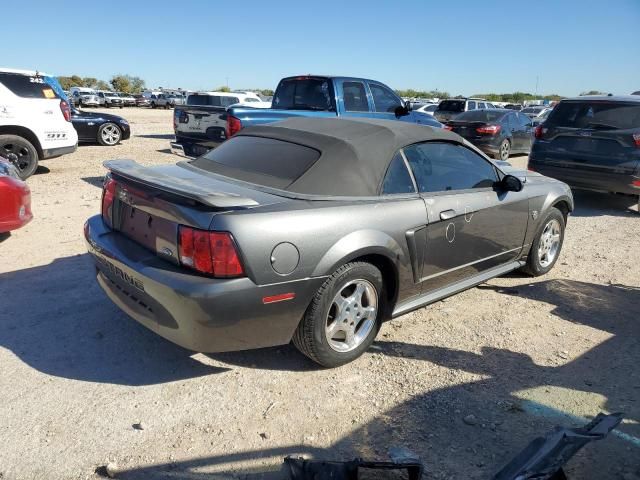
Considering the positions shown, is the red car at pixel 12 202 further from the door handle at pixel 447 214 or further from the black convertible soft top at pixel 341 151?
the door handle at pixel 447 214

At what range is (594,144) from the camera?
7996 mm

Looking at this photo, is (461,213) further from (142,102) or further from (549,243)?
(142,102)

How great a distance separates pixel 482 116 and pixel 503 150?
1.07 m

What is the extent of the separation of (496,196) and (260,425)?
108 inches

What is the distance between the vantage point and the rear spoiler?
9.15 ft

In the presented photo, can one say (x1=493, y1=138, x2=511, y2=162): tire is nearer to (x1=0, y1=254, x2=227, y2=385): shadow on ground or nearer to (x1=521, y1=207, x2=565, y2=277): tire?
(x1=521, y1=207, x2=565, y2=277): tire

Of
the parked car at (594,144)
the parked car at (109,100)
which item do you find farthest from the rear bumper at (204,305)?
the parked car at (109,100)

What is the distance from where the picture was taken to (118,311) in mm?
4027

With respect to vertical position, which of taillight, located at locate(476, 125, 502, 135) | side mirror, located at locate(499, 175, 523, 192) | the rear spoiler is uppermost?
taillight, located at locate(476, 125, 502, 135)

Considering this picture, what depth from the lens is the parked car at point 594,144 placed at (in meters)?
7.69

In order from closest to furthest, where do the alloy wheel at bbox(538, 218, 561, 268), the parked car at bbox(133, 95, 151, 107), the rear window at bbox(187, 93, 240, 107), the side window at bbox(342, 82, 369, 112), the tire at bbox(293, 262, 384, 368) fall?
the tire at bbox(293, 262, 384, 368), the alloy wheel at bbox(538, 218, 561, 268), the side window at bbox(342, 82, 369, 112), the rear window at bbox(187, 93, 240, 107), the parked car at bbox(133, 95, 151, 107)

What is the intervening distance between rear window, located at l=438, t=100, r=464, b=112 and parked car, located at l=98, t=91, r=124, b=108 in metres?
31.9

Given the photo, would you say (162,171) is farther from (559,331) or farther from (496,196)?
(559,331)

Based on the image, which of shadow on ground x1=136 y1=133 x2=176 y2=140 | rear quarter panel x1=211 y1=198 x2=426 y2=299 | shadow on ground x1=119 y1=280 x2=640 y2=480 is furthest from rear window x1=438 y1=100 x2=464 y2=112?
rear quarter panel x1=211 y1=198 x2=426 y2=299
